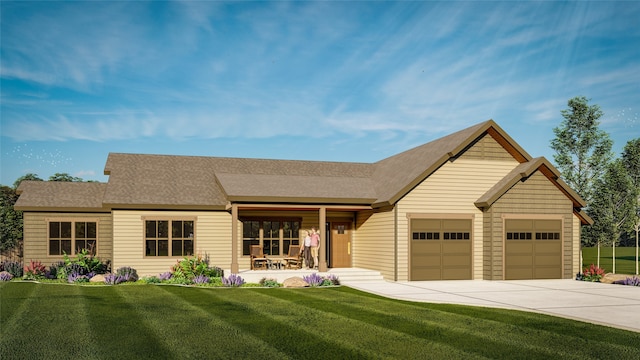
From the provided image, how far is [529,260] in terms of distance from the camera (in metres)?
23.8

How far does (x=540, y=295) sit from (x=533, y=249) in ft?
20.0

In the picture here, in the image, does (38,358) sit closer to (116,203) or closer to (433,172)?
(116,203)

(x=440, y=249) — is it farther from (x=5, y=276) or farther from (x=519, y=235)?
(x=5, y=276)

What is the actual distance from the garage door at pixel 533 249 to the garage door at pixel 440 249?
163cm

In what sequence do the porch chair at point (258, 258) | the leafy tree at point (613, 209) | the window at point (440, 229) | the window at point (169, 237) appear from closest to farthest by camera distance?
the window at point (440, 229) < the window at point (169, 237) < the porch chair at point (258, 258) < the leafy tree at point (613, 209)

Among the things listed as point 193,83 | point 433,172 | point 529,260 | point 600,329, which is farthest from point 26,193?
point 600,329

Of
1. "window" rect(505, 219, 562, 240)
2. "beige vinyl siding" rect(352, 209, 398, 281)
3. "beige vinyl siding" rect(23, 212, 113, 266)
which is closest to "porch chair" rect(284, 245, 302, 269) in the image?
"beige vinyl siding" rect(352, 209, 398, 281)

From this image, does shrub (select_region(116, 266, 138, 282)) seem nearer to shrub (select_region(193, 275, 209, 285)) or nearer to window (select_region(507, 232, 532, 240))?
shrub (select_region(193, 275, 209, 285))

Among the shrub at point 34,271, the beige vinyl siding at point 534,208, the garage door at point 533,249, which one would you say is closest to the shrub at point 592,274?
the beige vinyl siding at point 534,208

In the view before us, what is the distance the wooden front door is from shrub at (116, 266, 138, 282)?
8.84m

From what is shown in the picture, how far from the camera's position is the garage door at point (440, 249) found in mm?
23156

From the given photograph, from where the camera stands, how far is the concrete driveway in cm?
1430

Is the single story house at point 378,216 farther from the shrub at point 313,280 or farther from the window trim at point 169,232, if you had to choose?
the shrub at point 313,280

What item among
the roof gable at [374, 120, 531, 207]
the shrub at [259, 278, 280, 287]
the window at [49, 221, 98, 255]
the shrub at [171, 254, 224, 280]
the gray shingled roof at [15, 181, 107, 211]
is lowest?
the shrub at [259, 278, 280, 287]
